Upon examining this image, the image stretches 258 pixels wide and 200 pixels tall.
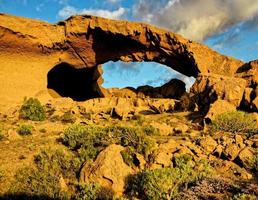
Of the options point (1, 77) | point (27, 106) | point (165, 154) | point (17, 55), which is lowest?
point (165, 154)

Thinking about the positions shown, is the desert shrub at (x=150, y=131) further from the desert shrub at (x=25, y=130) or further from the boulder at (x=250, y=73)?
the boulder at (x=250, y=73)

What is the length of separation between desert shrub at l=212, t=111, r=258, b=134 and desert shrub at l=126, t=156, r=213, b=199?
9.12m

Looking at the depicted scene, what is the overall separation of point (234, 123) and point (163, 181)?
1209cm

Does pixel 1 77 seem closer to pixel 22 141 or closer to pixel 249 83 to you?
pixel 22 141

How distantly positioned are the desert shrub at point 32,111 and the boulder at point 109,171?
15.7 metres

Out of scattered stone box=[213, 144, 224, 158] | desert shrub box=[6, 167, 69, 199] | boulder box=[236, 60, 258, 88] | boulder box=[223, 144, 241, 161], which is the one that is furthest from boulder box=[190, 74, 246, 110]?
desert shrub box=[6, 167, 69, 199]

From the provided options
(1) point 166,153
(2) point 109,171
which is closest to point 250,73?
(1) point 166,153

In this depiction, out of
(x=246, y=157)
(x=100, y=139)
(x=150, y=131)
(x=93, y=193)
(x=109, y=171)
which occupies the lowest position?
(x=93, y=193)

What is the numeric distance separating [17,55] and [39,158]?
2002cm

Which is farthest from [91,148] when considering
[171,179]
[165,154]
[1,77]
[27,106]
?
[1,77]

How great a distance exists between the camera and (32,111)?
1258 inches

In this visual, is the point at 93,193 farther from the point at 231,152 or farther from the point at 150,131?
the point at 150,131

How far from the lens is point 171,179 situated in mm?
14547

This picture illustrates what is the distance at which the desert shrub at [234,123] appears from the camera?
24.5 m
